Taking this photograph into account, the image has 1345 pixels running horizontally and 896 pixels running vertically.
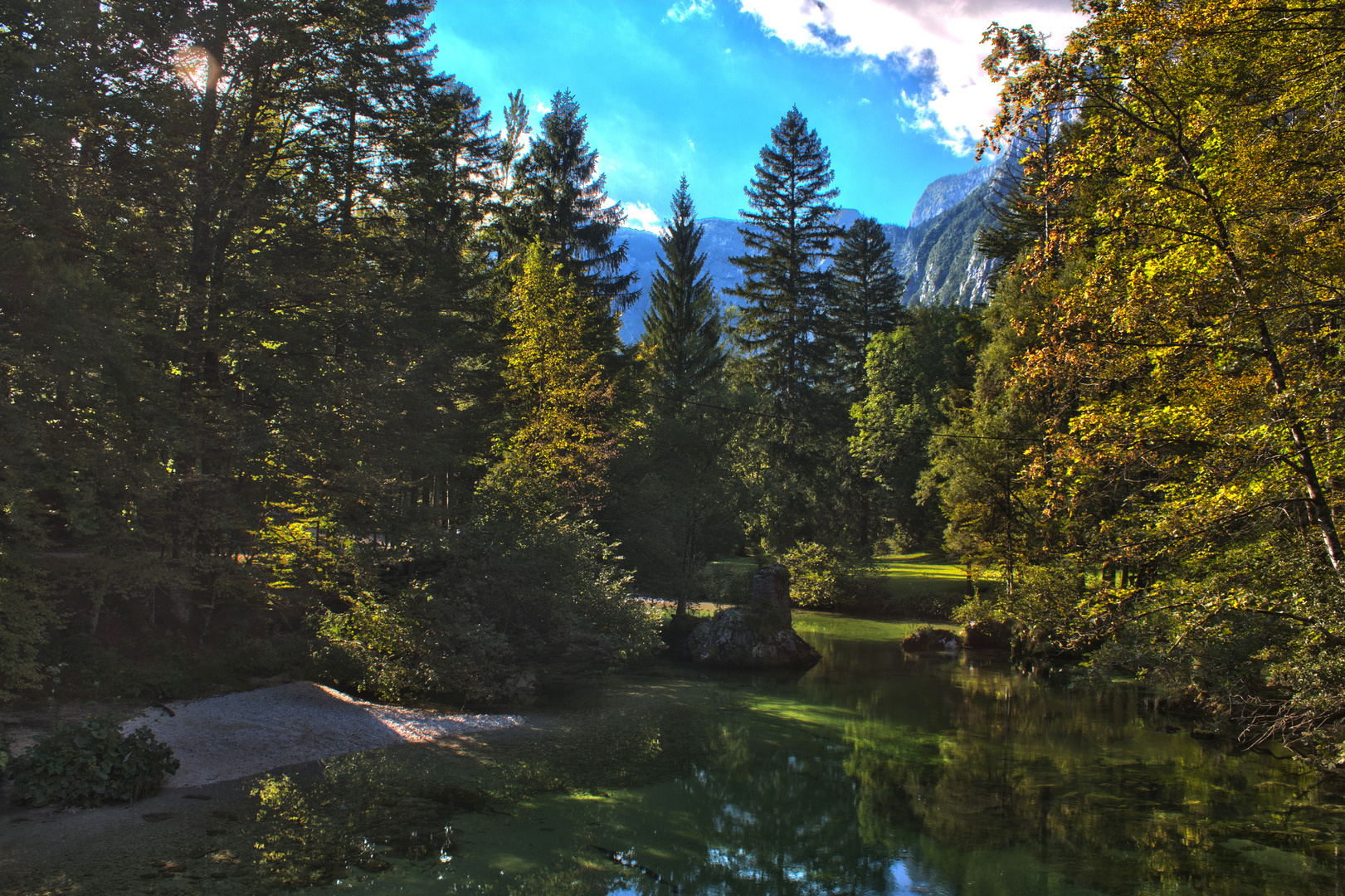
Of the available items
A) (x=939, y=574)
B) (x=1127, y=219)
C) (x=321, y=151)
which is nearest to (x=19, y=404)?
(x=321, y=151)

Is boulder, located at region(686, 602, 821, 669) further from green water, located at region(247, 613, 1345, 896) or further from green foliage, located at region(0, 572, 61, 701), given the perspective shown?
green foliage, located at region(0, 572, 61, 701)

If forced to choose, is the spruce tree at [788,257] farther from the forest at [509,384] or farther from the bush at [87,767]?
the bush at [87,767]

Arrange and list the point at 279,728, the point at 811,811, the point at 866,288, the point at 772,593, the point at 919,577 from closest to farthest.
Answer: the point at 811,811
the point at 279,728
the point at 772,593
the point at 919,577
the point at 866,288

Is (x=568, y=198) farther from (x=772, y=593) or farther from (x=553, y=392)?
(x=772, y=593)

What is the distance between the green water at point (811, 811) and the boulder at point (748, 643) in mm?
4792

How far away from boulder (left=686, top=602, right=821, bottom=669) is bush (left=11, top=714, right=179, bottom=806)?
13242 millimetres

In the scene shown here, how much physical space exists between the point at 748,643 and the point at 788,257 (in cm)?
1942

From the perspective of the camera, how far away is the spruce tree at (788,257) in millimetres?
31547

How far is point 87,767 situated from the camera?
7598mm

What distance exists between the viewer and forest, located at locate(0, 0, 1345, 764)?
7.16 metres

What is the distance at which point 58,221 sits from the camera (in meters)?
9.59

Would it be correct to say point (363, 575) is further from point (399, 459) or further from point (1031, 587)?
point (1031, 587)

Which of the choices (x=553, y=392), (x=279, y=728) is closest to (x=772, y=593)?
(x=553, y=392)

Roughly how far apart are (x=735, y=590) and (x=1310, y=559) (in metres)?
15.8
